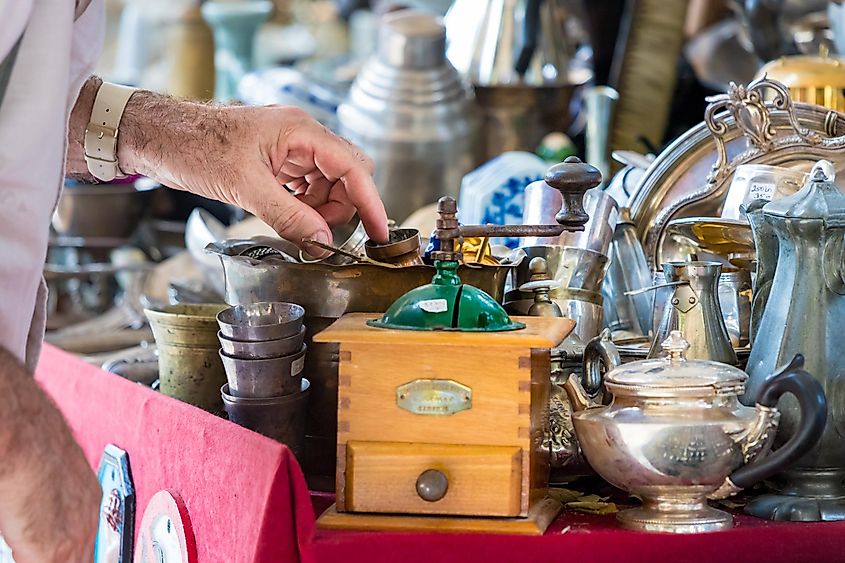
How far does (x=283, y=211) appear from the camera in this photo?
4.30 ft

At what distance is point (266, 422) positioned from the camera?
4.11 feet

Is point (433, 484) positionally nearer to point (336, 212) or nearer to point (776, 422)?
point (776, 422)

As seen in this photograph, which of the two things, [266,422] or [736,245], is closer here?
[266,422]

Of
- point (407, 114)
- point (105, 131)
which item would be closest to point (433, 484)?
point (105, 131)

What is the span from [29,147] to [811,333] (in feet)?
2.38

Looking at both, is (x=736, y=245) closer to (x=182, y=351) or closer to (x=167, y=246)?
(x=182, y=351)

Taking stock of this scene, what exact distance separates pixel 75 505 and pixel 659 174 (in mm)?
923

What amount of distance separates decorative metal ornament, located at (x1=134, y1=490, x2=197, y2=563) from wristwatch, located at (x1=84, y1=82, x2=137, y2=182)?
1.24 feet

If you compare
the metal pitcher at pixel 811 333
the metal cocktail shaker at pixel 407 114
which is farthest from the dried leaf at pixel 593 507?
the metal cocktail shaker at pixel 407 114

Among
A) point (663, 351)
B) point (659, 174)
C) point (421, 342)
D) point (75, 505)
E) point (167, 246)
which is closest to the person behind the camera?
point (75, 505)

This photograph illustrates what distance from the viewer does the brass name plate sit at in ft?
3.73

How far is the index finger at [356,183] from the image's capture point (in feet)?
4.47

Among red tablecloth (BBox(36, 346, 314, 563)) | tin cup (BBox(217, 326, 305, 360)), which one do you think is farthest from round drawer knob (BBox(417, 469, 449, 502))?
tin cup (BBox(217, 326, 305, 360))

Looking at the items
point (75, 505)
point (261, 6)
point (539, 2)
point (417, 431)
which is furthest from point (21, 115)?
point (261, 6)
